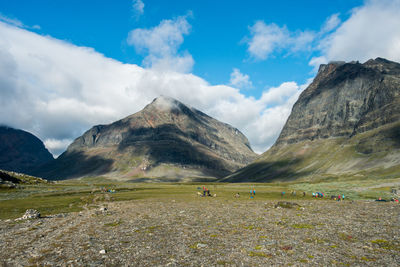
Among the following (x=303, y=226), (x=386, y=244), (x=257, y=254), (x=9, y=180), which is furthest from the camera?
(x=9, y=180)

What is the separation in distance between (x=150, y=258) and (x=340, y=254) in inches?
538

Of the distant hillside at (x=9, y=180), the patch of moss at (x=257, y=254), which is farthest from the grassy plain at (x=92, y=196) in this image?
the patch of moss at (x=257, y=254)

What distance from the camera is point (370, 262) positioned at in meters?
16.1

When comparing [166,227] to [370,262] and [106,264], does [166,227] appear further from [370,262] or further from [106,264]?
[370,262]

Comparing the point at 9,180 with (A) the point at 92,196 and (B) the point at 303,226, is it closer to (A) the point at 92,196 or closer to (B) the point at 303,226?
(A) the point at 92,196

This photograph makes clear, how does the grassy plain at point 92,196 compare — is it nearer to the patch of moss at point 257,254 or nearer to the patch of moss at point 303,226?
the patch of moss at point 257,254

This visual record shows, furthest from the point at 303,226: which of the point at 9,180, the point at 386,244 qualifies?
the point at 9,180

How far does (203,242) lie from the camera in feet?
71.3

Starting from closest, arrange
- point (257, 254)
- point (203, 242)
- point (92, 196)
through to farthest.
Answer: point (257, 254) → point (203, 242) → point (92, 196)

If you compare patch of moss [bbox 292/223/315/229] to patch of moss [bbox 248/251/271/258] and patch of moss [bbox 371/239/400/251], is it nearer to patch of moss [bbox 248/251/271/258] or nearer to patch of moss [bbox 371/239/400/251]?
patch of moss [bbox 371/239/400/251]

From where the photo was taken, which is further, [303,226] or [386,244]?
[303,226]

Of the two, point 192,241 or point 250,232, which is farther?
point 250,232

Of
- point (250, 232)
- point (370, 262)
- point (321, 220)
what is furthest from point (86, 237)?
point (321, 220)

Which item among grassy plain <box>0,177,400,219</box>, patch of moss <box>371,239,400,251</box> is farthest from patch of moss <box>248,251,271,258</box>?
grassy plain <box>0,177,400,219</box>
